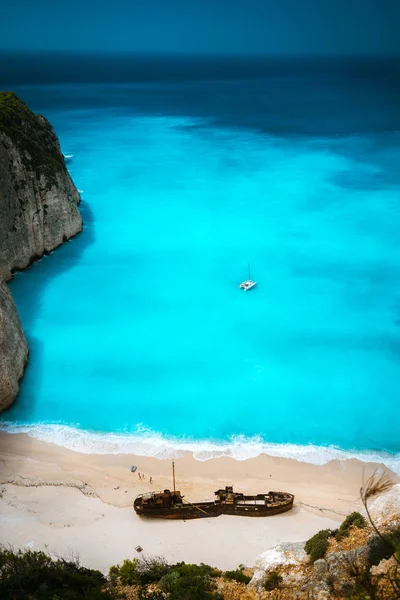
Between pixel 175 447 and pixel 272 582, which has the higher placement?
pixel 272 582

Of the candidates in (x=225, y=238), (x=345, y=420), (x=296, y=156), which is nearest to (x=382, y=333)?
(x=345, y=420)

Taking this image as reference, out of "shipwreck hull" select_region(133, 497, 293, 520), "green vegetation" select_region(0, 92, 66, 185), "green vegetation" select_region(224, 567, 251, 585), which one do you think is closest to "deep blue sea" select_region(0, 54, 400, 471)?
"shipwreck hull" select_region(133, 497, 293, 520)

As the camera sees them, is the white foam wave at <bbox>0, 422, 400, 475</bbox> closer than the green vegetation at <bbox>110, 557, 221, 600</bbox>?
No

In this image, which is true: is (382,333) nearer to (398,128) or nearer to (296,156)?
(296,156)

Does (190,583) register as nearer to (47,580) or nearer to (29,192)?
(47,580)

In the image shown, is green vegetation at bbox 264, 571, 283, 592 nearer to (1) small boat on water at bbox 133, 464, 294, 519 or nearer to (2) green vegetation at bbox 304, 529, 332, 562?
(2) green vegetation at bbox 304, 529, 332, 562

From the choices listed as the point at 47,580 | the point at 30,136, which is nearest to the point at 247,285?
the point at 30,136
